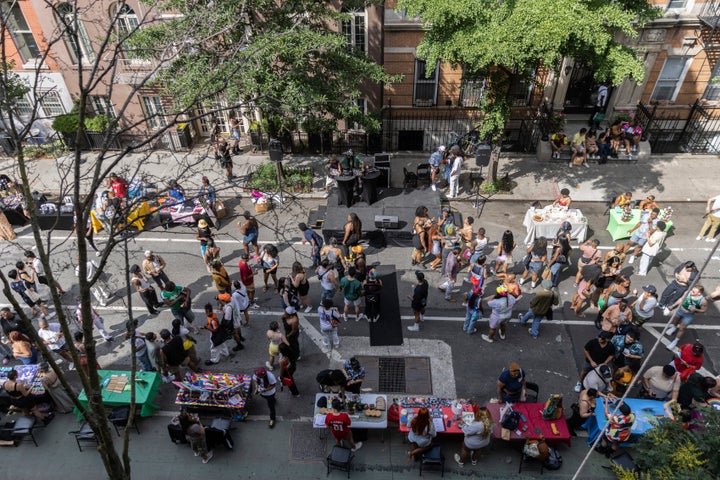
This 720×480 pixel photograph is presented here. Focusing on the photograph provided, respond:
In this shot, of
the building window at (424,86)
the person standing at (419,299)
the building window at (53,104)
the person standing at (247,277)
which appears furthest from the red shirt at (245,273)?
the building window at (53,104)

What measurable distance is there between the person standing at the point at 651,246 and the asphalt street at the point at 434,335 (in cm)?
35

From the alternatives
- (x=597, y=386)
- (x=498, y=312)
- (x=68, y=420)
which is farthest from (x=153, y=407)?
(x=597, y=386)

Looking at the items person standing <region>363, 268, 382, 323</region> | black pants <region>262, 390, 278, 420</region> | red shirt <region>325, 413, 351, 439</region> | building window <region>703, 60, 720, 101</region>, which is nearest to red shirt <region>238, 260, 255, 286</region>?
person standing <region>363, 268, 382, 323</region>

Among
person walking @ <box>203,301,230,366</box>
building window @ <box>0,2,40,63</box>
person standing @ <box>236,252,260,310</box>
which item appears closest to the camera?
person walking @ <box>203,301,230,366</box>

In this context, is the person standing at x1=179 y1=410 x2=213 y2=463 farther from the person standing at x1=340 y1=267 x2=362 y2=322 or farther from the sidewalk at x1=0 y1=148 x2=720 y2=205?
the sidewalk at x1=0 y1=148 x2=720 y2=205

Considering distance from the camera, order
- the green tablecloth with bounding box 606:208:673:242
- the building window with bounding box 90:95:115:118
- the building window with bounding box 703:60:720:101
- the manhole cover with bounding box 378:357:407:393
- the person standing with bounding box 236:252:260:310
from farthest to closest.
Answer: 1. the building window with bounding box 90:95:115:118
2. the building window with bounding box 703:60:720:101
3. the green tablecloth with bounding box 606:208:673:242
4. the person standing with bounding box 236:252:260:310
5. the manhole cover with bounding box 378:357:407:393

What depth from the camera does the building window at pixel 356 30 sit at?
17.8 metres

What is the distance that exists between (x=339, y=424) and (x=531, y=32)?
10011 millimetres

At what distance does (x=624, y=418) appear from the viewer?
862cm

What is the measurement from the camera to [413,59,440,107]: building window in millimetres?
18734

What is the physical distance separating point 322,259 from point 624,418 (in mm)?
7424

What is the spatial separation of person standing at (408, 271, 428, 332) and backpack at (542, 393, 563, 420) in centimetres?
341

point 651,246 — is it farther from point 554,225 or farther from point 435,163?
point 435,163

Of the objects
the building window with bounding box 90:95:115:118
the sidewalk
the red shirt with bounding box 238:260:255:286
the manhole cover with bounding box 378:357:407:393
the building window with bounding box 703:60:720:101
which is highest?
the building window with bounding box 703:60:720:101
